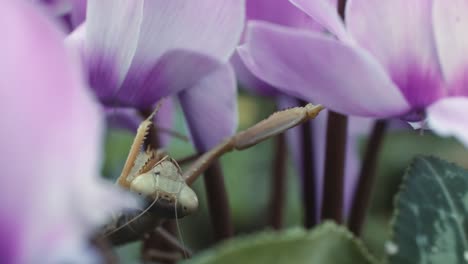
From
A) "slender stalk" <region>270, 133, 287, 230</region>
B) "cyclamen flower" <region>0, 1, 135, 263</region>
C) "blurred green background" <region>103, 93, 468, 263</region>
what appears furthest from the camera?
"blurred green background" <region>103, 93, 468, 263</region>

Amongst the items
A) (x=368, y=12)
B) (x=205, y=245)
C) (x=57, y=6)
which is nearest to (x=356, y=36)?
(x=368, y=12)

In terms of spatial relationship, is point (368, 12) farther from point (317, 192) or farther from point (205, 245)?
point (205, 245)

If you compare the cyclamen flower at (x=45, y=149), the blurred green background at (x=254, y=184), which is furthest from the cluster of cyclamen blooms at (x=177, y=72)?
the blurred green background at (x=254, y=184)

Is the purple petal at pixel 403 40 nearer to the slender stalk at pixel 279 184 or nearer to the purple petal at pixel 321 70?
the purple petal at pixel 321 70

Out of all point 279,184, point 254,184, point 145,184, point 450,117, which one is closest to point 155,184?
point 145,184

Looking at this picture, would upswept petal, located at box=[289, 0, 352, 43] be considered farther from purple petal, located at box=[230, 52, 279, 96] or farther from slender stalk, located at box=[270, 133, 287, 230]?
slender stalk, located at box=[270, 133, 287, 230]

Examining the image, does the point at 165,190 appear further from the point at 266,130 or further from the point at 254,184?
the point at 254,184

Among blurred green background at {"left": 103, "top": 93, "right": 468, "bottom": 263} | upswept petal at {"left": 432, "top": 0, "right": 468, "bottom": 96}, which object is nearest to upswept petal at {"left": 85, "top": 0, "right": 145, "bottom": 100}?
upswept petal at {"left": 432, "top": 0, "right": 468, "bottom": 96}
